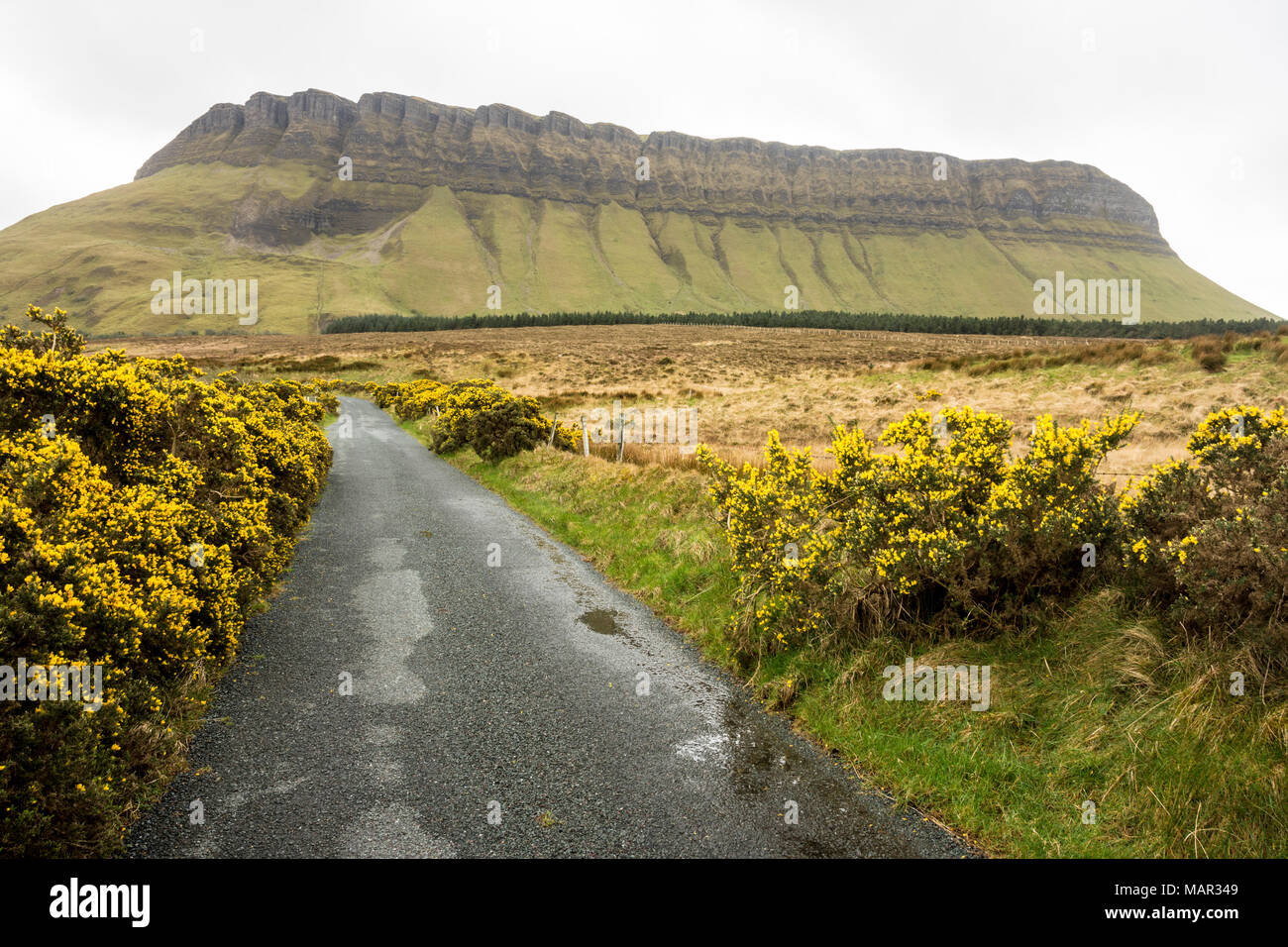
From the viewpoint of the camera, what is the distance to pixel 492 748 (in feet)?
19.0

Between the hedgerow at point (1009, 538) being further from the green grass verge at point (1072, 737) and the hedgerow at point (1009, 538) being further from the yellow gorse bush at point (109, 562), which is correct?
the yellow gorse bush at point (109, 562)

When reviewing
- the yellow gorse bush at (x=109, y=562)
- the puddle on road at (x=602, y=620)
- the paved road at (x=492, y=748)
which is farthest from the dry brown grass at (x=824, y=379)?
the yellow gorse bush at (x=109, y=562)

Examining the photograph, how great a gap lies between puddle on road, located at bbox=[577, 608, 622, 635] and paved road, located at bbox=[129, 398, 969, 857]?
0.04 metres

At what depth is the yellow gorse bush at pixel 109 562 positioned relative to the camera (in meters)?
4.09

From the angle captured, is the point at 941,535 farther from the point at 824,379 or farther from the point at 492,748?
the point at 824,379

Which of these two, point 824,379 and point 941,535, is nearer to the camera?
point 941,535

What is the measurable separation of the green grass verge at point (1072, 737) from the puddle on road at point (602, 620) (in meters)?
1.57

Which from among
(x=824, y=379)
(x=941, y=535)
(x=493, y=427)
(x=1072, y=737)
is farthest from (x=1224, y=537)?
(x=824, y=379)

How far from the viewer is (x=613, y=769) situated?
548 centimetres

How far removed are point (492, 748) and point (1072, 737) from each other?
200 inches
